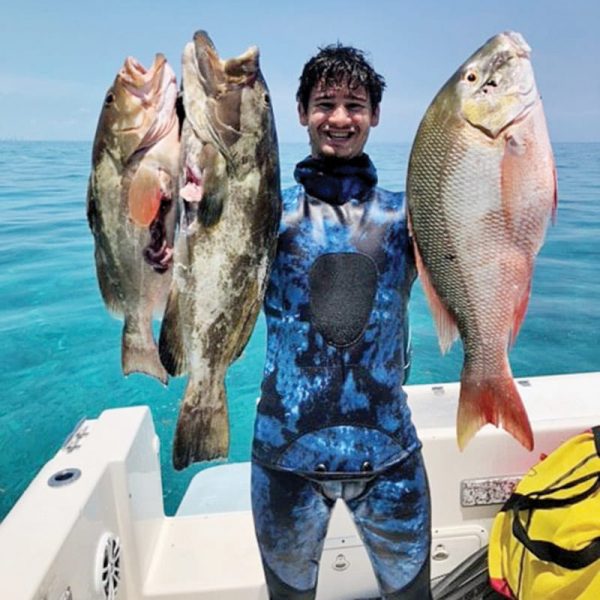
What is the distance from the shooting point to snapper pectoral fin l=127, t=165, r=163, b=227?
1237 mm

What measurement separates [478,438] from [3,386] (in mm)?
7226

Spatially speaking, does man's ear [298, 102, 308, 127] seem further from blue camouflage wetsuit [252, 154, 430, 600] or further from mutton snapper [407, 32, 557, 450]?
mutton snapper [407, 32, 557, 450]

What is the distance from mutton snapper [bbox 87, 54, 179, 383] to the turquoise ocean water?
285 centimetres

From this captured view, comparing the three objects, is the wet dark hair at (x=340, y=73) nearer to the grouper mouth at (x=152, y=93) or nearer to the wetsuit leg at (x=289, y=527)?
the grouper mouth at (x=152, y=93)

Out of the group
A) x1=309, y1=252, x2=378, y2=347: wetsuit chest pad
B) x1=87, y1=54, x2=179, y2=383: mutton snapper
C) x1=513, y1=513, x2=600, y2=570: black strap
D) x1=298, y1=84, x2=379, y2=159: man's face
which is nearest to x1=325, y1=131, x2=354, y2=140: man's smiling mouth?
x1=298, y1=84, x2=379, y2=159: man's face

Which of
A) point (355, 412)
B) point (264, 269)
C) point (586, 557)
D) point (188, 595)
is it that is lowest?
point (188, 595)

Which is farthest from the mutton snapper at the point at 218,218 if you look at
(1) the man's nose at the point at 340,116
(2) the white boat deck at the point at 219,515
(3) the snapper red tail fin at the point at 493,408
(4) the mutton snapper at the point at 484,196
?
(2) the white boat deck at the point at 219,515

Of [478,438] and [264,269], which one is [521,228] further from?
[478,438]

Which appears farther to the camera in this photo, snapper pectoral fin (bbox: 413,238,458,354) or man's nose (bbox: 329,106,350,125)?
man's nose (bbox: 329,106,350,125)

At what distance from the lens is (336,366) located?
186 centimetres

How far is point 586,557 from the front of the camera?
1834 mm

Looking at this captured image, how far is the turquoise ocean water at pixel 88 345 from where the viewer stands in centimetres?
703

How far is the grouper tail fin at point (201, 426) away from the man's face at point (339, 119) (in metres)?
0.80

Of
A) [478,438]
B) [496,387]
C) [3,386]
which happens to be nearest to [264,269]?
[496,387]
